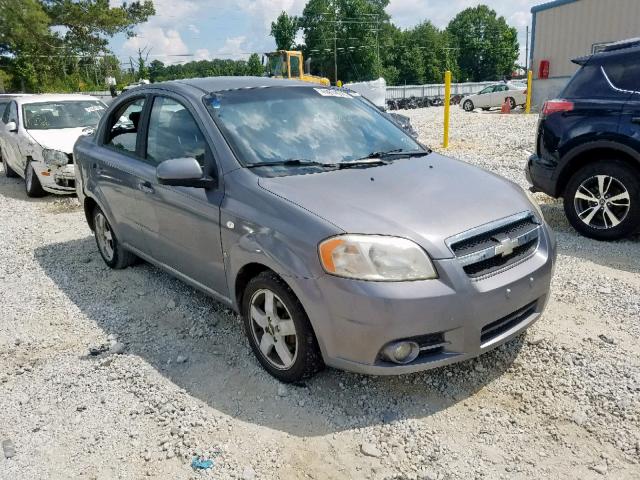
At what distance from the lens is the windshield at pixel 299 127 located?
11.1ft

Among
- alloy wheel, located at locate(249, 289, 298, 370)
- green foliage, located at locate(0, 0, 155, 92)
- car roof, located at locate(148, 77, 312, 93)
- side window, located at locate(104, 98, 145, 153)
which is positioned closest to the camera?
alloy wheel, located at locate(249, 289, 298, 370)

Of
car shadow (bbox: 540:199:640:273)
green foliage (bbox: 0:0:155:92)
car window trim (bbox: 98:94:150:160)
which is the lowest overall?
car shadow (bbox: 540:199:640:273)

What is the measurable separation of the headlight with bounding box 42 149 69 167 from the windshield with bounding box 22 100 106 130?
3.54 feet

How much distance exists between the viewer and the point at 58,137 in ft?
28.0

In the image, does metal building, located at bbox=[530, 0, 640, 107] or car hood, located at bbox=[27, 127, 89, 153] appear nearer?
car hood, located at bbox=[27, 127, 89, 153]

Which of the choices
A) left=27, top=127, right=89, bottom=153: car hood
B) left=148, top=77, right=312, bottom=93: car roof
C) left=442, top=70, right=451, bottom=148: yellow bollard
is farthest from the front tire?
left=442, top=70, right=451, bottom=148: yellow bollard

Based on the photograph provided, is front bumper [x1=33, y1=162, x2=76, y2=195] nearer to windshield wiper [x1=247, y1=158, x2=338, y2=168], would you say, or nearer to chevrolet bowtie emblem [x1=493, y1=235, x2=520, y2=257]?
windshield wiper [x1=247, y1=158, x2=338, y2=168]

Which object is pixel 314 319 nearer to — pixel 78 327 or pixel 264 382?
pixel 264 382

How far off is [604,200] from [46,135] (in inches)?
316

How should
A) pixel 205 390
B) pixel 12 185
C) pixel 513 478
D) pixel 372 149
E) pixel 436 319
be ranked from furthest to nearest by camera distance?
pixel 12 185, pixel 372 149, pixel 205 390, pixel 436 319, pixel 513 478

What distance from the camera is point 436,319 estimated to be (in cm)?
→ 255

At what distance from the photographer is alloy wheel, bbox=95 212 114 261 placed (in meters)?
5.07

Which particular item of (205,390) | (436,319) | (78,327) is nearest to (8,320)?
(78,327)

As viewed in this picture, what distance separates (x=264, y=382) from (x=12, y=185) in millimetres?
9183
